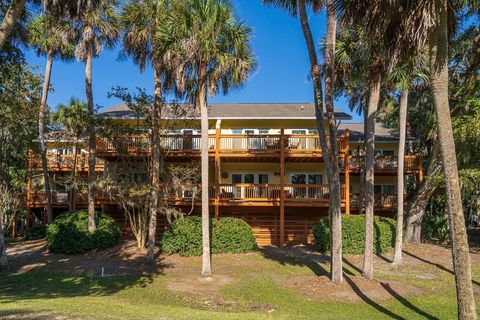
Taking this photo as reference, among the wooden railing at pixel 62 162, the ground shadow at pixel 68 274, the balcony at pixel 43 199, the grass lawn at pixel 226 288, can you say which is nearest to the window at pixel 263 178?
the grass lawn at pixel 226 288

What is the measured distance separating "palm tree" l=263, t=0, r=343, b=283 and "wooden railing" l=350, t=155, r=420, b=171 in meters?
11.9

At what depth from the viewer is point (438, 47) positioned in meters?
9.44

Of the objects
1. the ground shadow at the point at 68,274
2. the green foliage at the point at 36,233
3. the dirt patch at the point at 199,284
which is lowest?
the dirt patch at the point at 199,284

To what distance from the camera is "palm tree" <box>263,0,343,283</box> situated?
52.7ft

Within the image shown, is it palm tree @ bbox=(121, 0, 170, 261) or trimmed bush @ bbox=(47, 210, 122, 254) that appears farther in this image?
trimmed bush @ bbox=(47, 210, 122, 254)

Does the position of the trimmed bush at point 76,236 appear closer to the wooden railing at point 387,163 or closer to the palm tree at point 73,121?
the palm tree at point 73,121

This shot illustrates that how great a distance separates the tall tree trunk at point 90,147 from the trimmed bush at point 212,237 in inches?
160

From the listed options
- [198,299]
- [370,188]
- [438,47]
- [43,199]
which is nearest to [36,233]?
[43,199]

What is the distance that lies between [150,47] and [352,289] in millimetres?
13902

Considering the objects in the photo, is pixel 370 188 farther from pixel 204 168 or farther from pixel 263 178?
pixel 263 178

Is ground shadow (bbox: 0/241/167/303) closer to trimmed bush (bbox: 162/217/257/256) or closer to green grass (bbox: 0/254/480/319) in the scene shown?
green grass (bbox: 0/254/480/319)

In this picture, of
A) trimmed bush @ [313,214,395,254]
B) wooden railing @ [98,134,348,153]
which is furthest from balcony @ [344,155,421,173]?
trimmed bush @ [313,214,395,254]

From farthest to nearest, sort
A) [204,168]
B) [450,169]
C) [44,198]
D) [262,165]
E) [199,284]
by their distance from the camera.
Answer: [44,198] → [262,165] → [204,168] → [199,284] → [450,169]

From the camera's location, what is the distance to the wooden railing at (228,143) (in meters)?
23.8
